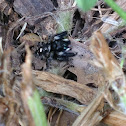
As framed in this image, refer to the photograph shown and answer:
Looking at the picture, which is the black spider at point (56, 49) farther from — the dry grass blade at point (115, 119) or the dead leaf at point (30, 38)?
the dry grass blade at point (115, 119)

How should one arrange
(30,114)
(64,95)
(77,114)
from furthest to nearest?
1. (64,95)
2. (77,114)
3. (30,114)

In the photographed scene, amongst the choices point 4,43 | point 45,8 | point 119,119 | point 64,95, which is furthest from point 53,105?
point 45,8

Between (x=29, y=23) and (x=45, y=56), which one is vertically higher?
(x=29, y=23)

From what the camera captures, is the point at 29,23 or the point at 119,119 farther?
the point at 29,23

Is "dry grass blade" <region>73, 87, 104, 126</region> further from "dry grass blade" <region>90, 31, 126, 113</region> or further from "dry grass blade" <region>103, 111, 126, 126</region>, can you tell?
"dry grass blade" <region>90, 31, 126, 113</region>

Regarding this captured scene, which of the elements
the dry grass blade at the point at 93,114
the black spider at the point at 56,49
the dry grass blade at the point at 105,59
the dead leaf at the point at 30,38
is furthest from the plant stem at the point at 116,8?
the dead leaf at the point at 30,38

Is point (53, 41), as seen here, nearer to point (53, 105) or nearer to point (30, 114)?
point (53, 105)
